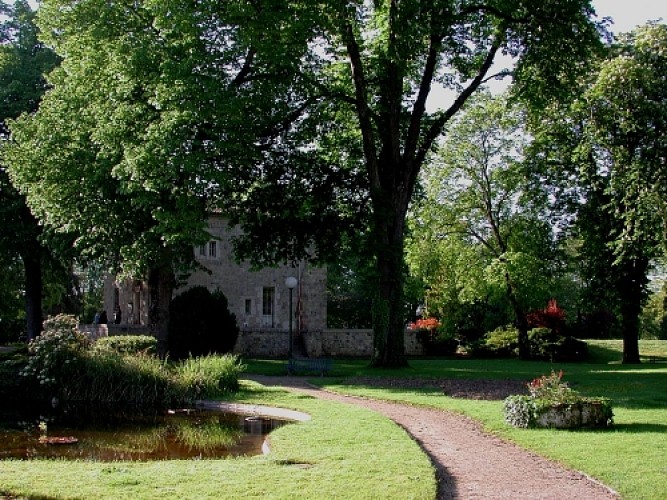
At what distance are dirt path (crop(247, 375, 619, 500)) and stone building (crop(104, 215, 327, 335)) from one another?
81.6 ft

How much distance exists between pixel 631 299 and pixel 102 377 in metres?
24.7

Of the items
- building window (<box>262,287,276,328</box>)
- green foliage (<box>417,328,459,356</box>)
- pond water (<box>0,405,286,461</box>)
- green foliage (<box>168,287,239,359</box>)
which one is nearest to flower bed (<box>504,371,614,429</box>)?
pond water (<box>0,405,286,461</box>)

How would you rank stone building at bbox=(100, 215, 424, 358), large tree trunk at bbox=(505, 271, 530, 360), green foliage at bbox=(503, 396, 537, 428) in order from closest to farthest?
green foliage at bbox=(503, 396, 537, 428), stone building at bbox=(100, 215, 424, 358), large tree trunk at bbox=(505, 271, 530, 360)

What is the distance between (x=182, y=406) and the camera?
16875mm

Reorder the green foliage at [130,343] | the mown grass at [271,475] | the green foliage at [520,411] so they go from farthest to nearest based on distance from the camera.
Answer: the green foliage at [130,343] → the green foliage at [520,411] → the mown grass at [271,475]

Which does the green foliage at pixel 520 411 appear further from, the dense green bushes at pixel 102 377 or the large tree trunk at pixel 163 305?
the large tree trunk at pixel 163 305

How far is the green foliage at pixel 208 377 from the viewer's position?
1728 centimetres

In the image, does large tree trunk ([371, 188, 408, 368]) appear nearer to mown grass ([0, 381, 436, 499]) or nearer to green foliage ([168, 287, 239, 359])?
green foliage ([168, 287, 239, 359])

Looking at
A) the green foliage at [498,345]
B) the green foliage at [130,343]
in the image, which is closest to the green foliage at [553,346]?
the green foliage at [498,345]

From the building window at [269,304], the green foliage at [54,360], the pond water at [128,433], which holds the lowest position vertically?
the pond water at [128,433]

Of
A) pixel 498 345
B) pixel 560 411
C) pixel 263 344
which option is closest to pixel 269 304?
pixel 263 344

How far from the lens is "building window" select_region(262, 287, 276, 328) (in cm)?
3941

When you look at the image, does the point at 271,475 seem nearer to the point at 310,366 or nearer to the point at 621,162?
the point at 310,366

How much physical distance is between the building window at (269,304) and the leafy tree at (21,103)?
11.0 meters
